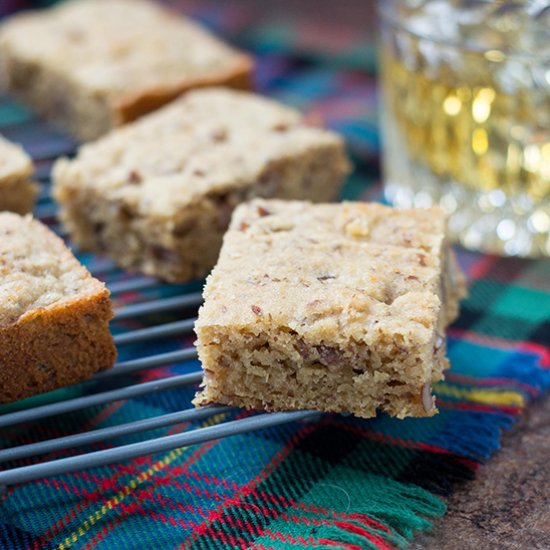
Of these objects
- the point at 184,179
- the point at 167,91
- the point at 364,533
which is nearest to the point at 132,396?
the point at 364,533

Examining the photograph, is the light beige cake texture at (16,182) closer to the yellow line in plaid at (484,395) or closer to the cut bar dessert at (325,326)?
the cut bar dessert at (325,326)

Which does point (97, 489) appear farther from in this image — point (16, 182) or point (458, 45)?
point (458, 45)

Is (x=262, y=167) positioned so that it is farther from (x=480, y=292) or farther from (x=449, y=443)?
(x=449, y=443)

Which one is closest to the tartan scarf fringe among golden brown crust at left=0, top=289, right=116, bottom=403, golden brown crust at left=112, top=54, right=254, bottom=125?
golden brown crust at left=0, top=289, right=116, bottom=403

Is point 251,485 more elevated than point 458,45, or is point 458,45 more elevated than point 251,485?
point 458,45

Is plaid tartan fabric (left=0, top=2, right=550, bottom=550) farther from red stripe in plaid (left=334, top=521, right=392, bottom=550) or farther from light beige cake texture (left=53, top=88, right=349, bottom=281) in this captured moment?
light beige cake texture (left=53, top=88, right=349, bottom=281)

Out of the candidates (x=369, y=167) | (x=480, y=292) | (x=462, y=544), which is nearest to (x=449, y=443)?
(x=462, y=544)
